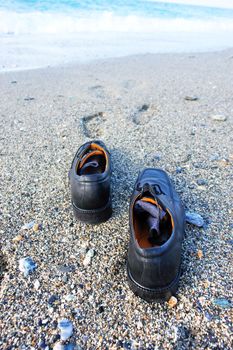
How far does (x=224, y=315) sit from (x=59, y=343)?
76 cm

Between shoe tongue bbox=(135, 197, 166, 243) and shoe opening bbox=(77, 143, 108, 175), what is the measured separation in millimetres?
535

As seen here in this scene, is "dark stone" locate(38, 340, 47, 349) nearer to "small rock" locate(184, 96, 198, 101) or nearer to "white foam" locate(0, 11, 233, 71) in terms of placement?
"small rock" locate(184, 96, 198, 101)

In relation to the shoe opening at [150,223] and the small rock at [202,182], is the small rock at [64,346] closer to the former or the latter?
the shoe opening at [150,223]

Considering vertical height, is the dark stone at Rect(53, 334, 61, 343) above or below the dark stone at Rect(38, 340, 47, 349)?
above

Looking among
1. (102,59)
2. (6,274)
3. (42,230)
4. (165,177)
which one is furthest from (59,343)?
(102,59)

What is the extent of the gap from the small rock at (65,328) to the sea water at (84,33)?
5.41 metres

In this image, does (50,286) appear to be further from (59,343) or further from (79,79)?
(79,79)

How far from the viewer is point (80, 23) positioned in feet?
34.1

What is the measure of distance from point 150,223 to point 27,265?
2.37ft

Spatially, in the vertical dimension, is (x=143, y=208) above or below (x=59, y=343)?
above

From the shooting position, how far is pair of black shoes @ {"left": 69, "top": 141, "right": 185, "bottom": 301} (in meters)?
1.20

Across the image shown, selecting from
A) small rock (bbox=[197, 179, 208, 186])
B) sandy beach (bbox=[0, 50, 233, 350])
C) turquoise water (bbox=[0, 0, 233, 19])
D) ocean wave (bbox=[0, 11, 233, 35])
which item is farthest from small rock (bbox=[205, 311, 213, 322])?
turquoise water (bbox=[0, 0, 233, 19])

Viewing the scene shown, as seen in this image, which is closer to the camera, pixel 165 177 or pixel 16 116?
pixel 165 177

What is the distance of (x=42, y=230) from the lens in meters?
1.75
